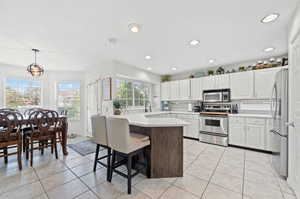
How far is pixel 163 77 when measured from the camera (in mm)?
5707

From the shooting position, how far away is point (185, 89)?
485 centimetres

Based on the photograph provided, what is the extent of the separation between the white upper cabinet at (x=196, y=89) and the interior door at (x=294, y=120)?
2.62 meters

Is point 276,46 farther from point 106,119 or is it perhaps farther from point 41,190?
point 41,190

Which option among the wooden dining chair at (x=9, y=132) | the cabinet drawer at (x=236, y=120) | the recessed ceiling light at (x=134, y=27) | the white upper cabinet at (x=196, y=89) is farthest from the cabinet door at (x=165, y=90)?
the wooden dining chair at (x=9, y=132)

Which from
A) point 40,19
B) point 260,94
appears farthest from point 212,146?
point 40,19

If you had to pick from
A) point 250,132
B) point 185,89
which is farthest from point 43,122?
point 250,132

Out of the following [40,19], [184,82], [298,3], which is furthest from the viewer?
[184,82]

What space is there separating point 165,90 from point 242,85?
2588 millimetres

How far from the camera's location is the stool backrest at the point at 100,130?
216 cm

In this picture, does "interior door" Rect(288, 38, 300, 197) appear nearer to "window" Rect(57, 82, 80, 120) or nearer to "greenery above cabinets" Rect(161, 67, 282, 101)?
"greenery above cabinets" Rect(161, 67, 282, 101)

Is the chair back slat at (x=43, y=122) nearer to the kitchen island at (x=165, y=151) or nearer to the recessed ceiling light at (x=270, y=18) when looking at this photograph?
the kitchen island at (x=165, y=151)

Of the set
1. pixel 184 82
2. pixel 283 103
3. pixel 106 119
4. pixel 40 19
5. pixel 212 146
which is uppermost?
pixel 40 19

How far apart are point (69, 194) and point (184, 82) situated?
4320mm

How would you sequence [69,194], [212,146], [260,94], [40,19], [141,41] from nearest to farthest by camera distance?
[69,194], [40,19], [141,41], [260,94], [212,146]
